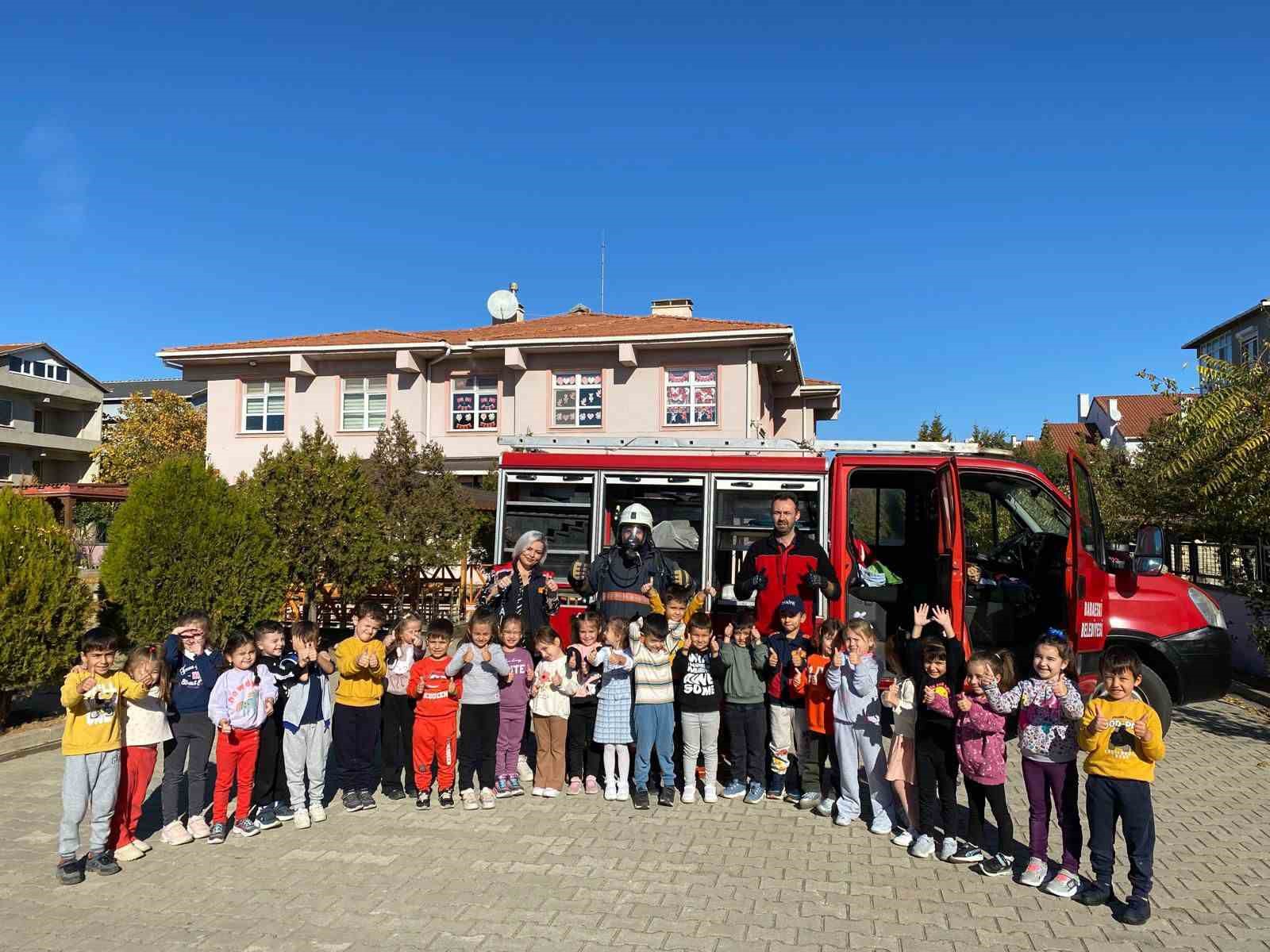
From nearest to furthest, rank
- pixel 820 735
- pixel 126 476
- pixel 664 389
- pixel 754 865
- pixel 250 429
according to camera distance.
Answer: pixel 754 865
pixel 820 735
pixel 664 389
pixel 250 429
pixel 126 476

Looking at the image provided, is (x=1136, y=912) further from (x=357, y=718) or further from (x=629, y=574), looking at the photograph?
(x=357, y=718)

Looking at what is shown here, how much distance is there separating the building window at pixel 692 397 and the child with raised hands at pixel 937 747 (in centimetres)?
1466

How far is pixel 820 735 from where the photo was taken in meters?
6.02

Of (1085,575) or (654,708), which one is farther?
(1085,575)

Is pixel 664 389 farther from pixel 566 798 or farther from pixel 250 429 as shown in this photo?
pixel 566 798

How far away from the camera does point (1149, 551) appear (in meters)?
6.62

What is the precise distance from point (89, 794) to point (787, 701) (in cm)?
446

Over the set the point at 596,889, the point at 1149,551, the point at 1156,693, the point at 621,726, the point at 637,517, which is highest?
the point at 637,517

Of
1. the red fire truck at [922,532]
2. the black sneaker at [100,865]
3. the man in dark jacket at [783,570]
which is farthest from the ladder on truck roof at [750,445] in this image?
the black sneaker at [100,865]

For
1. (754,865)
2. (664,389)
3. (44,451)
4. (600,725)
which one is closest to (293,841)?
(600,725)

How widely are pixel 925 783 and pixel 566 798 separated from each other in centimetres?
258

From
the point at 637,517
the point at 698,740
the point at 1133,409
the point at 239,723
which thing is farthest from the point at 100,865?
the point at 1133,409

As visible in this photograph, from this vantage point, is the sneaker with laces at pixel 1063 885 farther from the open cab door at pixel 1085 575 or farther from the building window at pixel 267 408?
the building window at pixel 267 408

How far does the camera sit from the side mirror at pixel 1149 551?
21.7 feet
